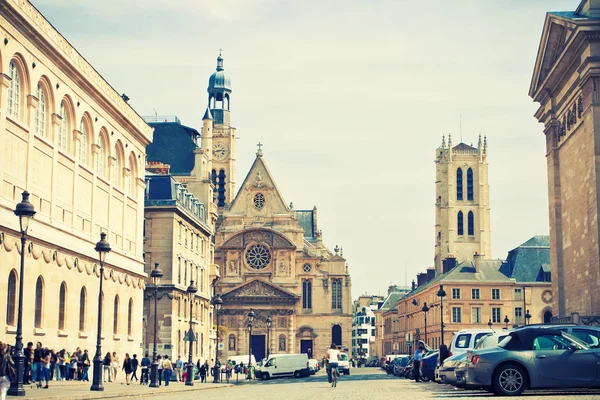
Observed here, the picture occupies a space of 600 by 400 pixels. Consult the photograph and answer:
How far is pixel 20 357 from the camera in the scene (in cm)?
2255

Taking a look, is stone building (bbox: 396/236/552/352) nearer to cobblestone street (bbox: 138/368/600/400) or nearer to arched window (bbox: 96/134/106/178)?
arched window (bbox: 96/134/106/178)

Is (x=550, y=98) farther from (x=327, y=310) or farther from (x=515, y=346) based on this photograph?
(x=327, y=310)

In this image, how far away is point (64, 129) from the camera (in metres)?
38.2

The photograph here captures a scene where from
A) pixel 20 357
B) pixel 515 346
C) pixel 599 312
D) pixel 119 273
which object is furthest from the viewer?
pixel 119 273

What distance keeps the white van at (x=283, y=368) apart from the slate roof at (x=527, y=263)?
129 feet

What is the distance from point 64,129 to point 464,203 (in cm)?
10033

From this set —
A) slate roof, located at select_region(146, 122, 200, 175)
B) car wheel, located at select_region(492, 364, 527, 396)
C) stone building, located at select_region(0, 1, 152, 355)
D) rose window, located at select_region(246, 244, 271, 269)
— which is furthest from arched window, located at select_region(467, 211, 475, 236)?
car wheel, located at select_region(492, 364, 527, 396)

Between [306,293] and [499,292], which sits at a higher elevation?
[306,293]

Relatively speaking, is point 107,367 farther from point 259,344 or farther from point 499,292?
point 259,344

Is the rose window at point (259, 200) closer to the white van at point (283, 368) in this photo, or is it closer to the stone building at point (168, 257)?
the stone building at point (168, 257)

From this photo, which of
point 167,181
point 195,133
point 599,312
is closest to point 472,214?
point 195,133

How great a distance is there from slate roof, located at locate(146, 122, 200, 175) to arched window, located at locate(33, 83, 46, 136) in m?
46.0

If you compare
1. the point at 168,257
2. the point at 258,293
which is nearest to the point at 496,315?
the point at 258,293

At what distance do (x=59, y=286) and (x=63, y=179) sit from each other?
172 inches
